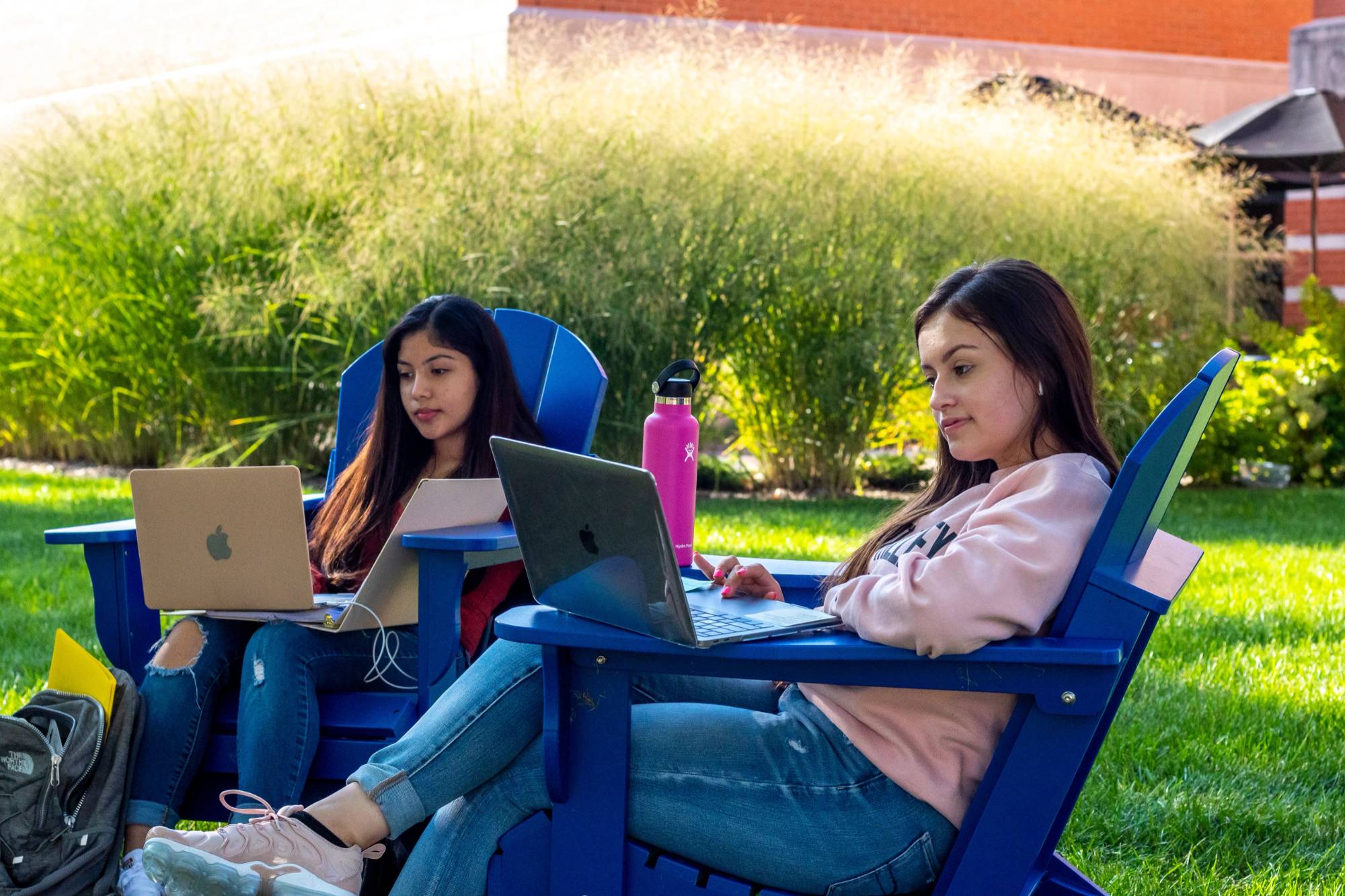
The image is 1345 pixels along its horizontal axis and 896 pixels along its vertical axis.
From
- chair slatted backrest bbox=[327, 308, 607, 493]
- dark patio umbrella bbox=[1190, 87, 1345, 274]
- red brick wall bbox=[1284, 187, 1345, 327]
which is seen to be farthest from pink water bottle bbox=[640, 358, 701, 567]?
red brick wall bbox=[1284, 187, 1345, 327]

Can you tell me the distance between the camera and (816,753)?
187cm

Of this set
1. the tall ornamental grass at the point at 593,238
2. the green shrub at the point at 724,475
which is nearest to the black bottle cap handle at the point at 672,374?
the tall ornamental grass at the point at 593,238

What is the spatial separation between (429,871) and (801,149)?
6244 mm

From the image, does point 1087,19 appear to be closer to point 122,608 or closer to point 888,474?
point 888,474

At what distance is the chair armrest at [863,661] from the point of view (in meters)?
1.69

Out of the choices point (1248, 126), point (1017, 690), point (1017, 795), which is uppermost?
point (1248, 126)

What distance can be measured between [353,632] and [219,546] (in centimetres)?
30

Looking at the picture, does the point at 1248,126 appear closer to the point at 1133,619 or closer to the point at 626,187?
the point at 626,187

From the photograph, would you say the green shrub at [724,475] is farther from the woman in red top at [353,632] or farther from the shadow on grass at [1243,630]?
the woman in red top at [353,632]

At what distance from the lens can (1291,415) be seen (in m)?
8.85

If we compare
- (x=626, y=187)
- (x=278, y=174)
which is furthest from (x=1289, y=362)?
(x=278, y=174)

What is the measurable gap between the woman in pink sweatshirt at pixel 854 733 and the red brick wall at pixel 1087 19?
41.1 ft

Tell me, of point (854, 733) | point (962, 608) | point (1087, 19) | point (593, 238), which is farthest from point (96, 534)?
point (1087, 19)

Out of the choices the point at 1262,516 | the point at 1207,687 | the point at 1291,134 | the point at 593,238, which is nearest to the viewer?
the point at 1207,687
